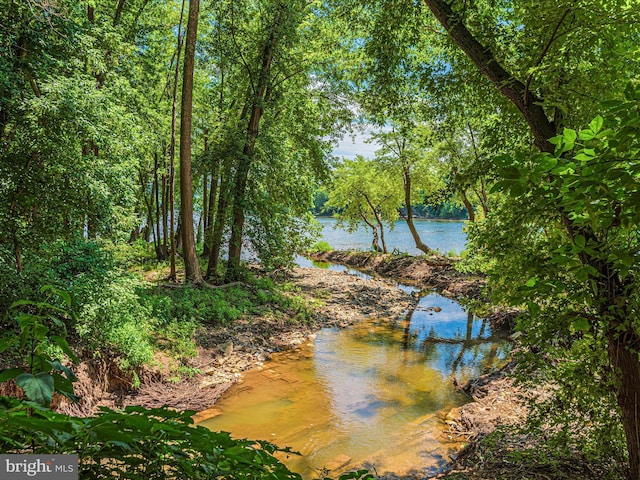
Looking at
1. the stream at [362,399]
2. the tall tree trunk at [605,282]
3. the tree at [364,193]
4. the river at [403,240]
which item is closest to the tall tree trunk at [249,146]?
the stream at [362,399]

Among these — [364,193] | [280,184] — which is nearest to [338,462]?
[280,184]

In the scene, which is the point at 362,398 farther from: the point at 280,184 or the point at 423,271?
the point at 423,271

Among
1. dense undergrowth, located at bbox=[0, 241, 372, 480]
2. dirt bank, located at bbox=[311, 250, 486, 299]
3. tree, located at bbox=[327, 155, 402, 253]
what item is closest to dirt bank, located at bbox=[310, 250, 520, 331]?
dirt bank, located at bbox=[311, 250, 486, 299]

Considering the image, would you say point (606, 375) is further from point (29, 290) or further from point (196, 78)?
point (196, 78)

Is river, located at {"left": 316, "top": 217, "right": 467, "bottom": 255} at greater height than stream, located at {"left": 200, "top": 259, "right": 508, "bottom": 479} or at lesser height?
greater

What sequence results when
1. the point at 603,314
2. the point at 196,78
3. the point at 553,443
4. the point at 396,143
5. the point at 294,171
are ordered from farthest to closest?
the point at 396,143 < the point at 196,78 < the point at 294,171 < the point at 553,443 < the point at 603,314

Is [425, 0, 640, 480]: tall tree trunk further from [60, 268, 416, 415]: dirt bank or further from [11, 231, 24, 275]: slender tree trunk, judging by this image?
[11, 231, 24, 275]: slender tree trunk

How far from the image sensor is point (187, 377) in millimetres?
7203

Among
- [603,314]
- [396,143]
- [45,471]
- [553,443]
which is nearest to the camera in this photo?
[45,471]

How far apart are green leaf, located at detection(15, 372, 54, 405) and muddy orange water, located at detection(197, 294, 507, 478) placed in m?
4.60

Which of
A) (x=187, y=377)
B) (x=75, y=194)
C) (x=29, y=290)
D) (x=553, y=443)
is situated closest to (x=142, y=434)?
(x=553, y=443)

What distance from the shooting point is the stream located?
210 inches

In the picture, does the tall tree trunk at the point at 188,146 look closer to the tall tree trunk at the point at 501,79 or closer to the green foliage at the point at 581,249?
the tall tree trunk at the point at 501,79

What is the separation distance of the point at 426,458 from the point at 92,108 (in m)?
7.19
